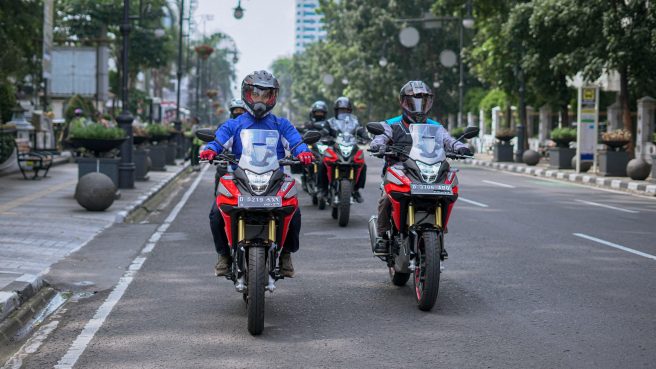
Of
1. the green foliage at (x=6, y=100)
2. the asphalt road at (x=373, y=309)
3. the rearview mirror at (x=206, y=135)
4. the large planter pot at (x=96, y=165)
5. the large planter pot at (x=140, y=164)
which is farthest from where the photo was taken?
the green foliage at (x=6, y=100)

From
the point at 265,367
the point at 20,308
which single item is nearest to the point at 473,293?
the point at 265,367

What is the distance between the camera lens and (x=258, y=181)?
265 inches

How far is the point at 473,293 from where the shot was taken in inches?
329

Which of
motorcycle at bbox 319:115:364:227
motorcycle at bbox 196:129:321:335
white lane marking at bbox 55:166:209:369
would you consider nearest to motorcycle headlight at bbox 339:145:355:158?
motorcycle at bbox 319:115:364:227

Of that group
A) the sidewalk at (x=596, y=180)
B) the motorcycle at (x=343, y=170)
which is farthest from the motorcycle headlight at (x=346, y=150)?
the sidewalk at (x=596, y=180)

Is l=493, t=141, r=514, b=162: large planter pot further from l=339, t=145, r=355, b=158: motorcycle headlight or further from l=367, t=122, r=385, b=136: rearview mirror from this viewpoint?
l=367, t=122, r=385, b=136: rearview mirror

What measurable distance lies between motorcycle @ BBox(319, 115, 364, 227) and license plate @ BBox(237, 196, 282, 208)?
7118 mm

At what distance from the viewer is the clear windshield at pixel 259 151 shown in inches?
268

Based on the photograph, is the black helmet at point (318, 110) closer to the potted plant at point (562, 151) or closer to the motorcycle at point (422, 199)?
the motorcycle at point (422, 199)

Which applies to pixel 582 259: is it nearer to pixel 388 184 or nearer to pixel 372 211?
pixel 388 184

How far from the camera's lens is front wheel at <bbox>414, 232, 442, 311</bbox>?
7336 millimetres

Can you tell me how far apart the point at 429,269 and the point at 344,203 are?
6.49 meters

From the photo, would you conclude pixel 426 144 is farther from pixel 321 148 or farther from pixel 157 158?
pixel 157 158

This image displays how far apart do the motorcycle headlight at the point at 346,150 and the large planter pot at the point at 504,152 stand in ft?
86.9
